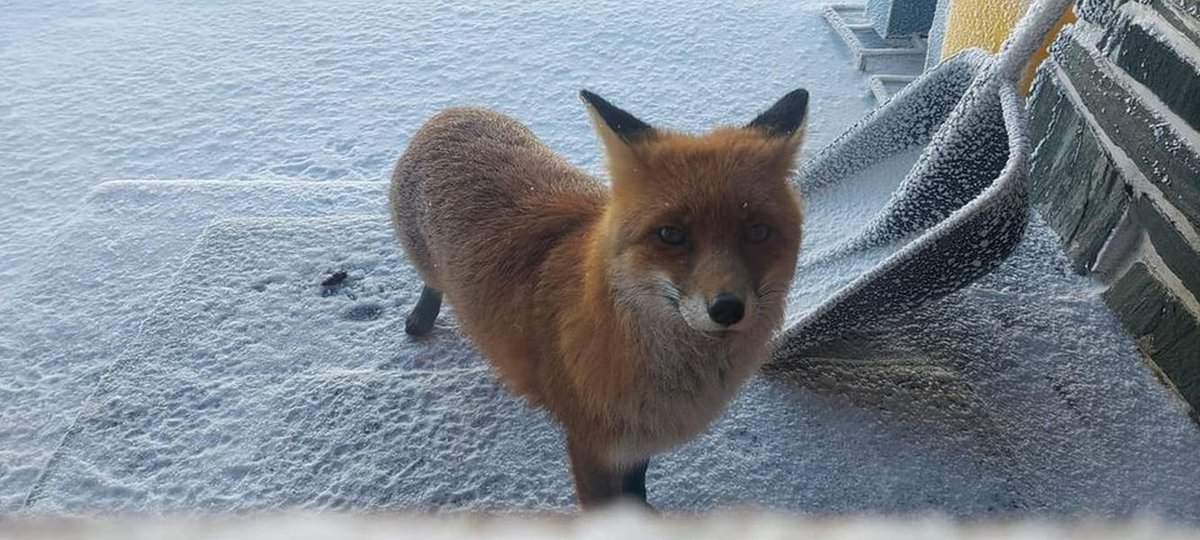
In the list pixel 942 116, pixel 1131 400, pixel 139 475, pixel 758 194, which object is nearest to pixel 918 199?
pixel 942 116

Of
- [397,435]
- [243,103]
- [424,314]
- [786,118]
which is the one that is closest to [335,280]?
[424,314]

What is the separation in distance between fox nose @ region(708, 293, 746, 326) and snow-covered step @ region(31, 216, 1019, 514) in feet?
1.61

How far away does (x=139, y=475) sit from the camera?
1362mm

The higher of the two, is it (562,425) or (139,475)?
(562,425)

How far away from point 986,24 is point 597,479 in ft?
5.48

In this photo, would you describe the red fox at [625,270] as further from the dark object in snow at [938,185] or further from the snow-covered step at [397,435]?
the dark object in snow at [938,185]

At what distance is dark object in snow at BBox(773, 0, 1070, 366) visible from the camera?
1.31 m

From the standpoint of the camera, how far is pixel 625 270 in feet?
3.28

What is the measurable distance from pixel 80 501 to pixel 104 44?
8.86ft

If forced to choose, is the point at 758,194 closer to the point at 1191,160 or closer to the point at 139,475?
the point at 1191,160

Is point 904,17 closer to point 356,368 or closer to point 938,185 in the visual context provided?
point 938,185

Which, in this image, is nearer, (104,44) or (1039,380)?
(1039,380)

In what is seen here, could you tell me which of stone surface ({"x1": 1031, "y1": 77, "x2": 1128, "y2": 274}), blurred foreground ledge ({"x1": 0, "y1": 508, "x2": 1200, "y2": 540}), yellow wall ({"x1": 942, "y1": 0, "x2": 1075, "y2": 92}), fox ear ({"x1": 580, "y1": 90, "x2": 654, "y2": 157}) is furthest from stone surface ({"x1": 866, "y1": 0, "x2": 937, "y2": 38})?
blurred foreground ledge ({"x1": 0, "y1": 508, "x2": 1200, "y2": 540})

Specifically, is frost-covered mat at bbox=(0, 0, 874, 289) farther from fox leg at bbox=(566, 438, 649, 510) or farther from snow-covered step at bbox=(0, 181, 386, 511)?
fox leg at bbox=(566, 438, 649, 510)
